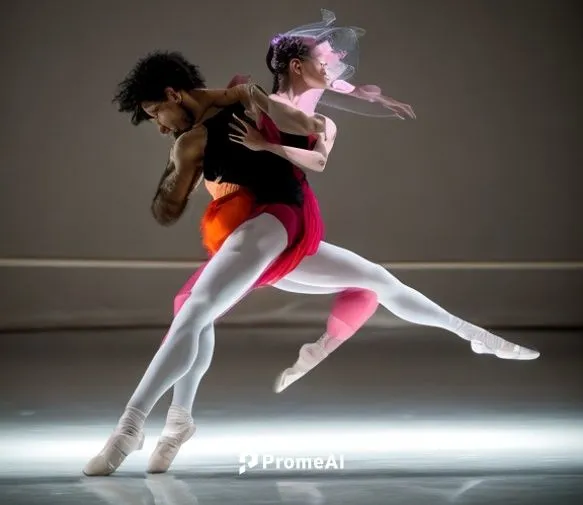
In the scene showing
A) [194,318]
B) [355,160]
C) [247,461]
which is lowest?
[247,461]

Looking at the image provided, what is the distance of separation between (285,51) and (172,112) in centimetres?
34

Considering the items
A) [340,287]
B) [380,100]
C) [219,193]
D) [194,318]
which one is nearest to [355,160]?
[380,100]

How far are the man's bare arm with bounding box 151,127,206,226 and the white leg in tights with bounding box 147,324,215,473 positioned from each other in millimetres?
289

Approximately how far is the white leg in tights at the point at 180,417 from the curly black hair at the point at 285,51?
26.0 inches

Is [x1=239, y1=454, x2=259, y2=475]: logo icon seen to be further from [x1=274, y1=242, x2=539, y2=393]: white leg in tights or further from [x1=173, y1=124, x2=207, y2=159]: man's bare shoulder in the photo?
[x1=173, y1=124, x2=207, y2=159]: man's bare shoulder

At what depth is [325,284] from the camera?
2.77 meters

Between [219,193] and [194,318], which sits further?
[219,193]

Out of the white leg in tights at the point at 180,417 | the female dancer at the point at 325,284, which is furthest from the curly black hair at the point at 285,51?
the white leg in tights at the point at 180,417

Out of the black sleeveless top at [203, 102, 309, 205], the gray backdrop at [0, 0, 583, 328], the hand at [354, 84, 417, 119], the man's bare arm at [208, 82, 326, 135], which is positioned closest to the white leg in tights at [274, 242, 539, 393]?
the black sleeveless top at [203, 102, 309, 205]

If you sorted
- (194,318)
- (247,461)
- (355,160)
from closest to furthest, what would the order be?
1. (194,318)
2. (247,461)
3. (355,160)

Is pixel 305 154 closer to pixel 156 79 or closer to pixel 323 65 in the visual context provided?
pixel 323 65

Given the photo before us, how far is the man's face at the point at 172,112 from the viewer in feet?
8.50

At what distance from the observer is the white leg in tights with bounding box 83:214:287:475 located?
2.48 m

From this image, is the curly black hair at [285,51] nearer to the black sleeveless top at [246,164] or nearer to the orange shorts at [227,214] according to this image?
the black sleeveless top at [246,164]
